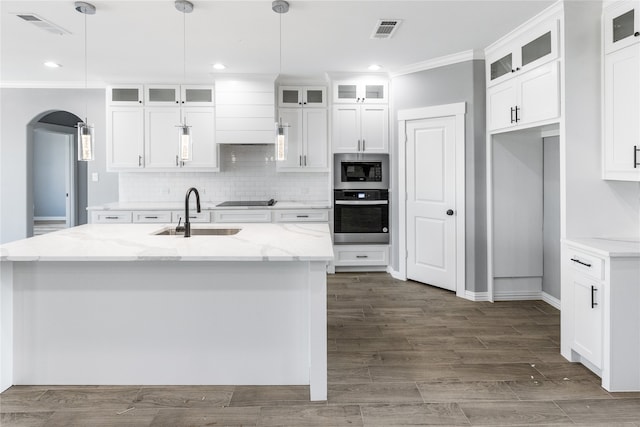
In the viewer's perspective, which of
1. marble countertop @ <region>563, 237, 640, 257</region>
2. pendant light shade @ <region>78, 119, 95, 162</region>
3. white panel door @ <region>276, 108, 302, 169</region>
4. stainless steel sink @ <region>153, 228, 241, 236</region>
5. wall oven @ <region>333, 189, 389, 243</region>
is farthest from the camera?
white panel door @ <region>276, 108, 302, 169</region>

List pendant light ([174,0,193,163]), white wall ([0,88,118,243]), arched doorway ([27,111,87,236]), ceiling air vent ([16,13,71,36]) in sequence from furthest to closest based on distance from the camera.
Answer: arched doorway ([27,111,87,236]) < white wall ([0,88,118,243]) < ceiling air vent ([16,13,71,36]) < pendant light ([174,0,193,163])

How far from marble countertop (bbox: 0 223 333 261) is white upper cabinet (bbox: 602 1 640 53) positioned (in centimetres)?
226

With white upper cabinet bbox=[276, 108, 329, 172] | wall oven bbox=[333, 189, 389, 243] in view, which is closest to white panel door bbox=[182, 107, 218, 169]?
white upper cabinet bbox=[276, 108, 329, 172]

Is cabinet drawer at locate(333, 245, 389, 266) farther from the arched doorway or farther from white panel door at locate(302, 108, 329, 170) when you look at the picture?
the arched doorway

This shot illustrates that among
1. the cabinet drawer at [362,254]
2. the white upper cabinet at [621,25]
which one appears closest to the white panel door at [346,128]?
the cabinet drawer at [362,254]

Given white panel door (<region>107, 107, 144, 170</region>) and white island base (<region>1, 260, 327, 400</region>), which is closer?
white island base (<region>1, 260, 327, 400</region>)

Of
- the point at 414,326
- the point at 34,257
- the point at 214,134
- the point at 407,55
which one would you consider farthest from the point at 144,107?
the point at 414,326

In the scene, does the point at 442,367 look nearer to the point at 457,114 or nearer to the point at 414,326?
the point at 414,326

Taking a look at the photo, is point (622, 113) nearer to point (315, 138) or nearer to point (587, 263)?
point (587, 263)

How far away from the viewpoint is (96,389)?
96.2 inches

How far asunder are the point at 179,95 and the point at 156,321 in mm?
3694

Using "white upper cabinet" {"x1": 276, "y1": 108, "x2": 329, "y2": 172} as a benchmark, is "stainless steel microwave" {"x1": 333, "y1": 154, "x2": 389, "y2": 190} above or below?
below

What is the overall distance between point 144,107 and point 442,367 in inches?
183

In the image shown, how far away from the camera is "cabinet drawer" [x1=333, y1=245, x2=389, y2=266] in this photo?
535 centimetres
